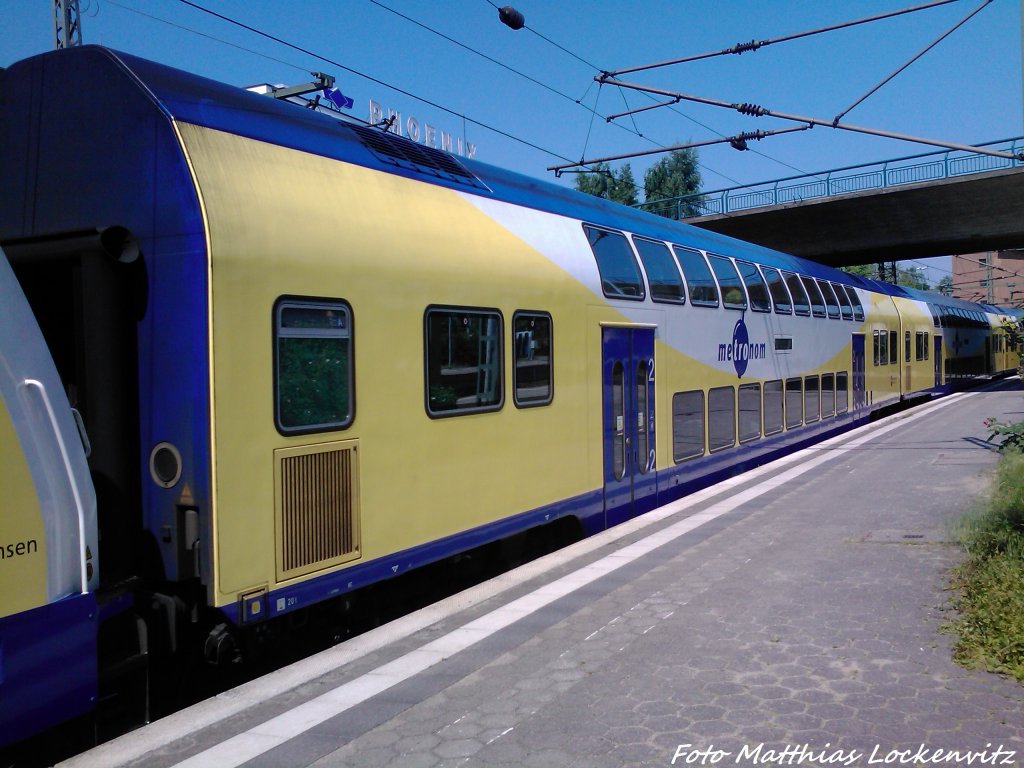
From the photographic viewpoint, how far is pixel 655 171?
71.6 meters

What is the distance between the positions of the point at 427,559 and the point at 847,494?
6332 millimetres

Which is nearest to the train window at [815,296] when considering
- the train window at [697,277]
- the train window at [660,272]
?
the train window at [697,277]

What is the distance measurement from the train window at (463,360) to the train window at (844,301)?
1338cm

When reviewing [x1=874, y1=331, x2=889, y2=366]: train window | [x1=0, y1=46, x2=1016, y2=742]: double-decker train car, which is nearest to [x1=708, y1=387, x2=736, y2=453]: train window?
[x1=0, y1=46, x2=1016, y2=742]: double-decker train car

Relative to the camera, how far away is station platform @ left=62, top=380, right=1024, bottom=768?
12.7 feet

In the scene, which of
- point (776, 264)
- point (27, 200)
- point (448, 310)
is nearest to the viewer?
point (27, 200)

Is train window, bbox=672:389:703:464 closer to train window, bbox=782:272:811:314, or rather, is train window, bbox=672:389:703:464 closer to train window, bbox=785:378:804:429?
train window, bbox=785:378:804:429

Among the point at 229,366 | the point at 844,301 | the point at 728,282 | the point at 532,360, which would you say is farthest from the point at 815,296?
the point at 229,366

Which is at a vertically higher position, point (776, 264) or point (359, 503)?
point (776, 264)

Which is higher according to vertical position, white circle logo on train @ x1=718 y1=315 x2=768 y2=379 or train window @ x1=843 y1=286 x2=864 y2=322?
train window @ x1=843 y1=286 x2=864 y2=322

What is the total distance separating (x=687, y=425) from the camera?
10.6 m

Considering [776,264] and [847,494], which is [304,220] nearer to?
[847,494]

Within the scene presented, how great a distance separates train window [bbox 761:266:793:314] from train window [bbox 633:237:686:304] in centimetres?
393

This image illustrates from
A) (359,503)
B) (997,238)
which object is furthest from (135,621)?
(997,238)
